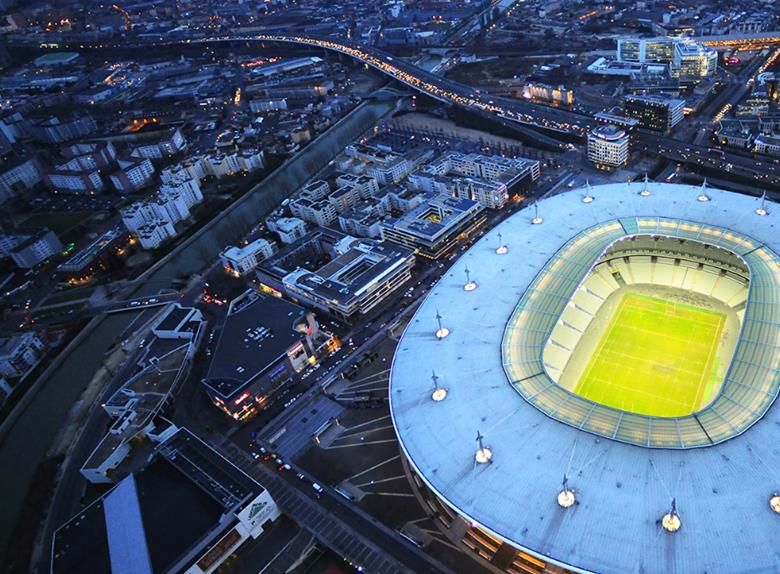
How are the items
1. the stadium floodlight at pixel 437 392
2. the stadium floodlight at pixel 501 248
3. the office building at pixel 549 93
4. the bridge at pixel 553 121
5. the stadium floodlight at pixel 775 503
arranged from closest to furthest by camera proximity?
the stadium floodlight at pixel 775 503 < the stadium floodlight at pixel 437 392 < the stadium floodlight at pixel 501 248 < the bridge at pixel 553 121 < the office building at pixel 549 93

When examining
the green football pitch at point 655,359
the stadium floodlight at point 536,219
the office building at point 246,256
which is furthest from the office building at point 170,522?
the stadium floodlight at point 536,219

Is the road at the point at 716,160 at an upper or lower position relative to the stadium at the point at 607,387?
lower

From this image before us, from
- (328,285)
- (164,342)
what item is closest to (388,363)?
(328,285)

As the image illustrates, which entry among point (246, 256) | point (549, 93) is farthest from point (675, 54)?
point (246, 256)

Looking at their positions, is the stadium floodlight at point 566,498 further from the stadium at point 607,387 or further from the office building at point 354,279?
the office building at point 354,279

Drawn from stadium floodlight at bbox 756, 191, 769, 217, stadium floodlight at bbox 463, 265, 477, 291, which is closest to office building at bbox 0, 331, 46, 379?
stadium floodlight at bbox 463, 265, 477, 291

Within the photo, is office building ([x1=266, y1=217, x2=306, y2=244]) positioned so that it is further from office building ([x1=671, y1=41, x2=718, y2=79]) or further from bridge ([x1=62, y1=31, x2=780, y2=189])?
office building ([x1=671, y1=41, x2=718, y2=79])

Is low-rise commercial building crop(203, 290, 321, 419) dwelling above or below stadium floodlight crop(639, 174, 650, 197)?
below

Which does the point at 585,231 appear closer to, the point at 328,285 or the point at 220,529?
the point at 328,285
